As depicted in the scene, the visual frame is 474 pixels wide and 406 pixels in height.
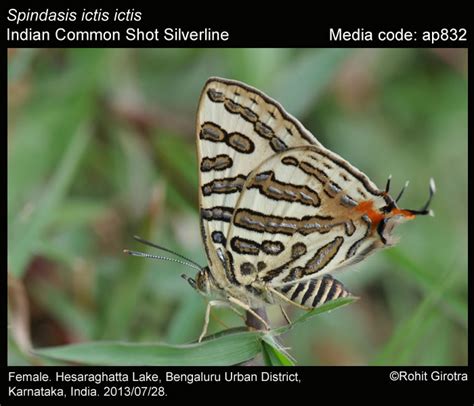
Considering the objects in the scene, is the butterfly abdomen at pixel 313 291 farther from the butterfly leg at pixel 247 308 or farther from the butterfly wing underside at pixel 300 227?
the butterfly leg at pixel 247 308

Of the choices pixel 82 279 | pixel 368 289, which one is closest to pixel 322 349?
pixel 368 289

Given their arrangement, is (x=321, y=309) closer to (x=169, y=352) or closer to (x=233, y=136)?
(x=169, y=352)

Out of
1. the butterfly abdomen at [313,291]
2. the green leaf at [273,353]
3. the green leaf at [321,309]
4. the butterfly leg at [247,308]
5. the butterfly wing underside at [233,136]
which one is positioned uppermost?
the butterfly wing underside at [233,136]

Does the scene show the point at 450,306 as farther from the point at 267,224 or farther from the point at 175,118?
the point at 175,118

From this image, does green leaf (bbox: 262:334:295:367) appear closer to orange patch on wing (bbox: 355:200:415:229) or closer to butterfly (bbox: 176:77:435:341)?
butterfly (bbox: 176:77:435:341)

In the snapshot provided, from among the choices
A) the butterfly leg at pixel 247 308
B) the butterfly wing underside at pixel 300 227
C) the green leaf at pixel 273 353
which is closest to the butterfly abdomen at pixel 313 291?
the butterfly wing underside at pixel 300 227

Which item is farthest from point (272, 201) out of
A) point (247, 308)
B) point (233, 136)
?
point (247, 308)
